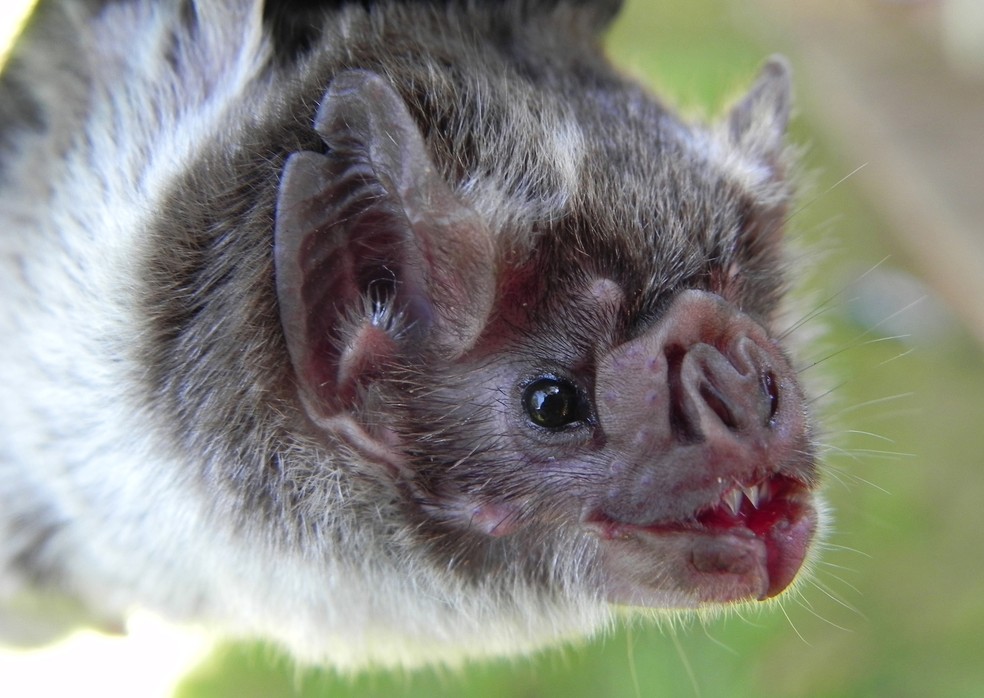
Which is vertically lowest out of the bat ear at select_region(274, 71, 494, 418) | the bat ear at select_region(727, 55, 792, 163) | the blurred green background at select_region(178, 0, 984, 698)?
the blurred green background at select_region(178, 0, 984, 698)

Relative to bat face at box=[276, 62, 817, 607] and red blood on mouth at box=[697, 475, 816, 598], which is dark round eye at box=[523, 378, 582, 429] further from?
red blood on mouth at box=[697, 475, 816, 598]

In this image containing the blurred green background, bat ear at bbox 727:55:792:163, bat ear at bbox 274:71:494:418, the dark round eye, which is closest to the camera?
bat ear at bbox 274:71:494:418

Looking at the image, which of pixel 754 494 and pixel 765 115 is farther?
pixel 765 115

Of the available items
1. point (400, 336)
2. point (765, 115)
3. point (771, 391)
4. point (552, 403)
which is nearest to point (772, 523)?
point (771, 391)

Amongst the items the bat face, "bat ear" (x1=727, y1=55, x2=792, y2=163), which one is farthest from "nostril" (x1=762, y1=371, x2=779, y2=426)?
"bat ear" (x1=727, y1=55, x2=792, y2=163)

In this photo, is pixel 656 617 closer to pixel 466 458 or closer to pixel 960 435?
pixel 466 458

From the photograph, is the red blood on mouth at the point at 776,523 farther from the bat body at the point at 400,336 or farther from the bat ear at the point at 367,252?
the bat ear at the point at 367,252

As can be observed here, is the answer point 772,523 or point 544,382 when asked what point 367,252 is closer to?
point 544,382

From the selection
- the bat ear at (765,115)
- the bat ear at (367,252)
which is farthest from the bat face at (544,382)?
the bat ear at (765,115)
